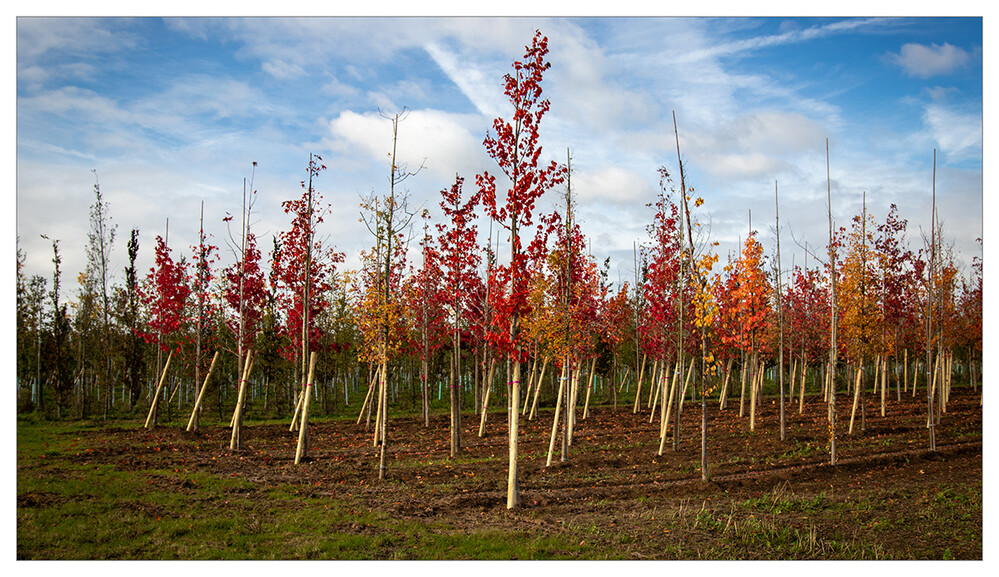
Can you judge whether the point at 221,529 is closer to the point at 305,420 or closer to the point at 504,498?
the point at 504,498

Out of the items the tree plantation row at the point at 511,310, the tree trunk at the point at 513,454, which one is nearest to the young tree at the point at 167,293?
the tree plantation row at the point at 511,310

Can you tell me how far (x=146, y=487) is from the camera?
9516mm

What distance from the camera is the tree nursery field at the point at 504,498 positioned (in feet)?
21.3

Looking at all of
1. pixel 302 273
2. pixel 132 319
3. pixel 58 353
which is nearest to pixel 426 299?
pixel 302 273

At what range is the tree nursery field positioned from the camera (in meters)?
6.48

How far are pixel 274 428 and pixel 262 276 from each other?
21.9 ft

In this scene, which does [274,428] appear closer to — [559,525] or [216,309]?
[216,309]

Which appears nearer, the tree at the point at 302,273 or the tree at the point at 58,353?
the tree at the point at 302,273

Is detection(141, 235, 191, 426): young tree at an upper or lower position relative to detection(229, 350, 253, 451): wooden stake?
upper

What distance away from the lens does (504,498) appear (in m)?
9.19

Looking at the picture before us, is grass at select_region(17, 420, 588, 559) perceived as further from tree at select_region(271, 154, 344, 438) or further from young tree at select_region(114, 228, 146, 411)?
young tree at select_region(114, 228, 146, 411)

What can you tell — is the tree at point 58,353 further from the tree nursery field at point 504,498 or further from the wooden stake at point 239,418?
the wooden stake at point 239,418

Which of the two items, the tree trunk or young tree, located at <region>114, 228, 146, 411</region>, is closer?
the tree trunk

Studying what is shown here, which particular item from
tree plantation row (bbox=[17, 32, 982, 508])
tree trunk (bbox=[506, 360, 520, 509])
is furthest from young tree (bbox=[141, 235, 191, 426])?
tree trunk (bbox=[506, 360, 520, 509])
